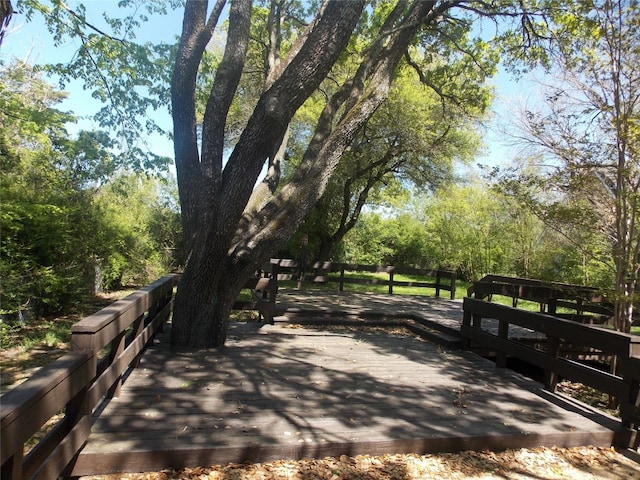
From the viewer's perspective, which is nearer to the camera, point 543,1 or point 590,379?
→ point 590,379

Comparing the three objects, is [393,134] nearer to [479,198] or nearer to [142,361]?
[479,198]

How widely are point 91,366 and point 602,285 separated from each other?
251 inches

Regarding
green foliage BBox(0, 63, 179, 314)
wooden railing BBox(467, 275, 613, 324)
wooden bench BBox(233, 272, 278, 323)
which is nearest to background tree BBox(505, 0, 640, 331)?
wooden railing BBox(467, 275, 613, 324)

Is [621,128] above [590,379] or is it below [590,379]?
above

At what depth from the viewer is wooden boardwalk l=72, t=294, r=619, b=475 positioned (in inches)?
118

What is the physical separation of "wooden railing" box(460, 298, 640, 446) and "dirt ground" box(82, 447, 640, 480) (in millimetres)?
573

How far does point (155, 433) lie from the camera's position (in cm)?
309

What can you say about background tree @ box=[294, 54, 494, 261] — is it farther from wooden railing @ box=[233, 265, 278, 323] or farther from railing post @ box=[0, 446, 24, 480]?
railing post @ box=[0, 446, 24, 480]

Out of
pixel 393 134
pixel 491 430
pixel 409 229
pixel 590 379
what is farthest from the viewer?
pixel 409 229

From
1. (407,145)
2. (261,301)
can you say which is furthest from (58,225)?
(407,145)

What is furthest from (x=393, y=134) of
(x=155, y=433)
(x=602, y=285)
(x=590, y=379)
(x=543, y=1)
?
(x=155, y=433)

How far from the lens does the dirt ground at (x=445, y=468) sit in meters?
2.84

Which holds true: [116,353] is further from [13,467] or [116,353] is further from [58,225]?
[58,225]

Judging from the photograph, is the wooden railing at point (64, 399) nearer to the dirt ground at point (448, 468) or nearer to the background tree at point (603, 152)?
the dirt ground at point (448, 468)
